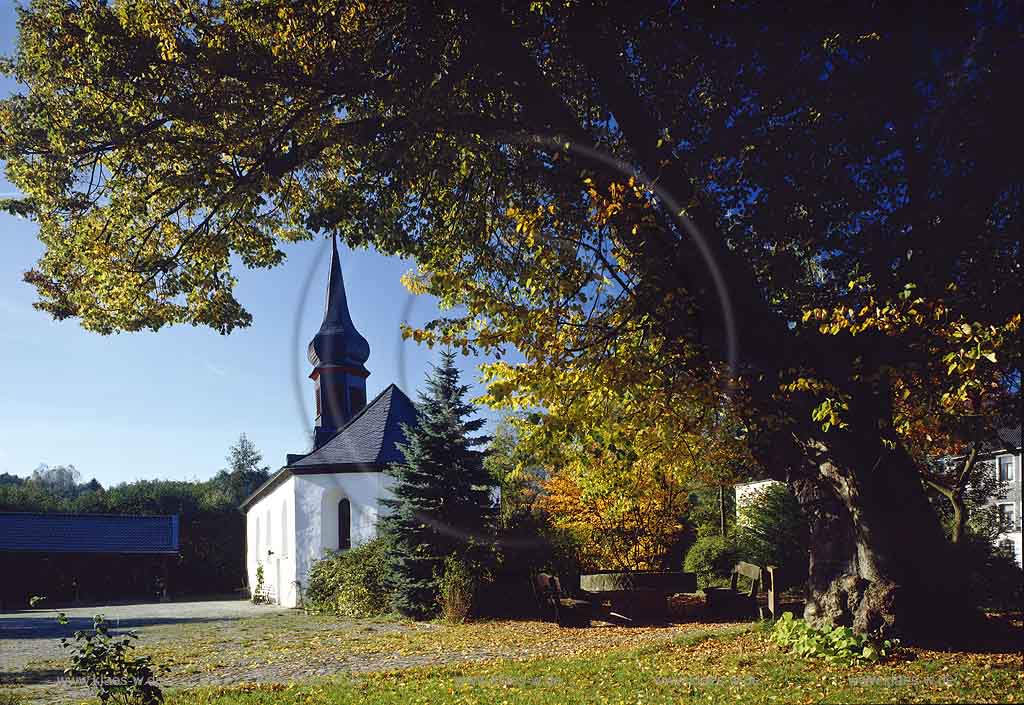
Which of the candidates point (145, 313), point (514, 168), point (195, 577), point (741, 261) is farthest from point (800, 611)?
point (195, 577)

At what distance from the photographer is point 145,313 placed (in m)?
11.3

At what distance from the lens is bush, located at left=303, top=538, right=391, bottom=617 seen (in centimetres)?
2017

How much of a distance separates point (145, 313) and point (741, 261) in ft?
27.4

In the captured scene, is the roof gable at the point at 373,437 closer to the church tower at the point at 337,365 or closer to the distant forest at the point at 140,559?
the church tower at the point at 337,365

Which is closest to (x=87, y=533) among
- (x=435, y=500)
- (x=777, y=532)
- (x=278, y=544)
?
(x=278, y=544)

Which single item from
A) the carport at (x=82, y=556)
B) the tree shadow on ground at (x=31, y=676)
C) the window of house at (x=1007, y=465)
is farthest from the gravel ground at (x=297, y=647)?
the window of house at (x=1007, y=465)

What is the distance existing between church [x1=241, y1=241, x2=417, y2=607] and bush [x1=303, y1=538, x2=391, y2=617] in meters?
0.98

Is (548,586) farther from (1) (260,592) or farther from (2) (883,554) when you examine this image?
(1) (260,592)

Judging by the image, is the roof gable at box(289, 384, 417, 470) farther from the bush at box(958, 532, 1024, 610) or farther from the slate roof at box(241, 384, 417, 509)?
the bush at box(958, 532, 1024, 610)

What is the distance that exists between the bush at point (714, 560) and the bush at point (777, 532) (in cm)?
56

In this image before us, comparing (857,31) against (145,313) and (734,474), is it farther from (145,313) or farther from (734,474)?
(145,313)

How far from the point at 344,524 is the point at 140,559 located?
1959 centimetres

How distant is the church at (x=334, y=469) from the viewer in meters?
24.1

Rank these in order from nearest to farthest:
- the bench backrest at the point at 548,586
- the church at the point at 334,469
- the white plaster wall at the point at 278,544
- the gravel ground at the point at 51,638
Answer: the gravel ground at the point at 51,638
the bench backrest at the point at 548,586
the church at the point at 334,469
the white plaster wall at the point at 278,544
